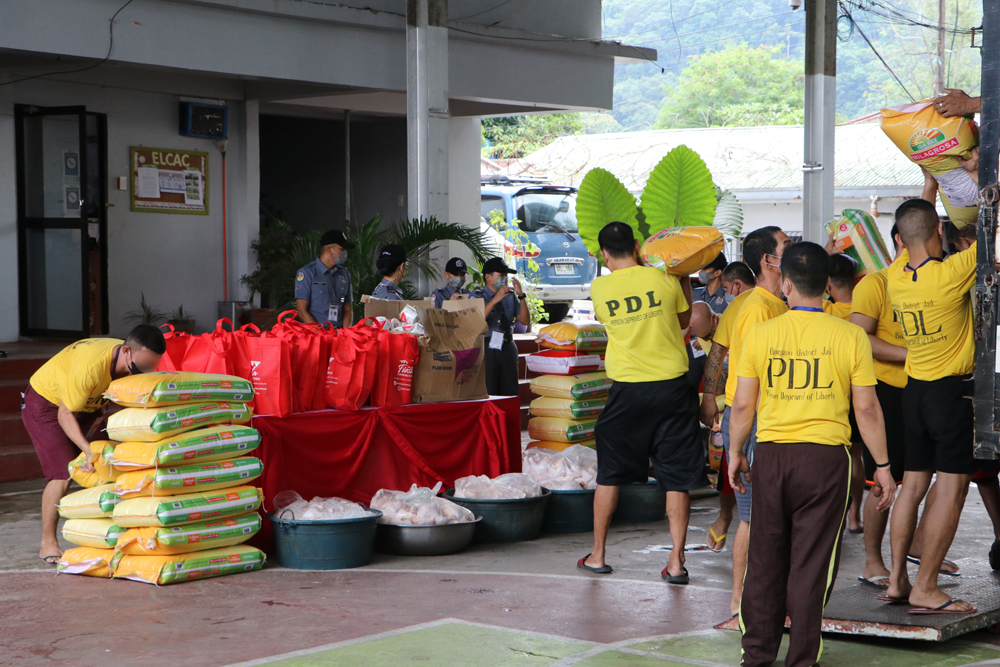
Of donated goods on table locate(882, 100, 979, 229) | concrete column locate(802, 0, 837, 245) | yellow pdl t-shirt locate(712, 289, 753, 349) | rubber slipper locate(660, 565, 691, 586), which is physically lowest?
rubber slipper locate(660, 565, 691, 586)

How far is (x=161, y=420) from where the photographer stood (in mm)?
5941

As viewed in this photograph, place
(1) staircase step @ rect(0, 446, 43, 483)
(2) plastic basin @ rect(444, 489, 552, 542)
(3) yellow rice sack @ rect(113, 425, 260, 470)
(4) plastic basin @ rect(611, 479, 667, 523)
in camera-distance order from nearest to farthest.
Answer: (3) yellow rice sack @ rect(113, 425, 260, 470)
(2) plastic basin @ rect(444, 489, 552, 542)
(4) plastic basin @ rect(611, 479, 667, 523)
(1) staircase step @ rect(0, 446, 43, 483)

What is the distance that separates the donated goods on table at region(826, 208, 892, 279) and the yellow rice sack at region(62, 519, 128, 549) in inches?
173

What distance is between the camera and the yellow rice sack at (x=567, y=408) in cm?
805

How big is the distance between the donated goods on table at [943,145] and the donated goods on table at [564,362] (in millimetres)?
3237

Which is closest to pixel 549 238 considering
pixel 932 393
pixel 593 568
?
pixel 593 568

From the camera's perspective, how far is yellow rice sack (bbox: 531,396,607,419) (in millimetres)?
8047

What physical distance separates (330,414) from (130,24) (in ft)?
16.0

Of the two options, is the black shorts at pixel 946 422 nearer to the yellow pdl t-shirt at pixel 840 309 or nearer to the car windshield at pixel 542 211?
the yellow pdl t-shirt at pixel 840 309

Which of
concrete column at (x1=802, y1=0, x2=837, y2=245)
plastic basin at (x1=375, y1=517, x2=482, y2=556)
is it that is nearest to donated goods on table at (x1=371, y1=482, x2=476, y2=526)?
plastic basin at (x1=375, y1=517, x2=482, y2=556)

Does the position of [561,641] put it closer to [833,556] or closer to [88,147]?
[833,556]

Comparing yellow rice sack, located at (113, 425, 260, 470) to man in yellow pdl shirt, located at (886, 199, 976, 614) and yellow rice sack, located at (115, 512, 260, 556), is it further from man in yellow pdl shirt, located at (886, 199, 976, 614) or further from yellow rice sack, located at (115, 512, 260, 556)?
man in yellow pdl shirt, located at (886, 199, 976, 614)

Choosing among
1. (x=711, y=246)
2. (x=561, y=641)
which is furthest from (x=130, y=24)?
(x=561, y=641)

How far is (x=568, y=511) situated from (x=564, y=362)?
1.23m
